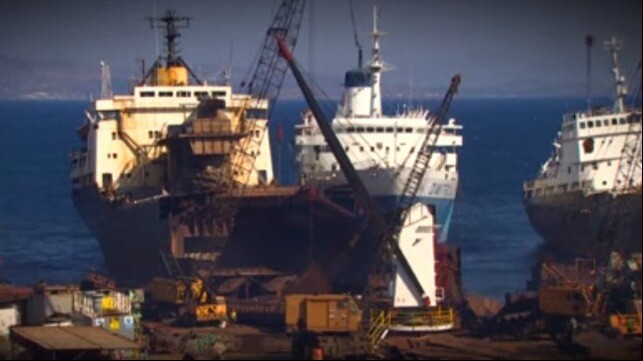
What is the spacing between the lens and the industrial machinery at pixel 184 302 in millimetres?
43781

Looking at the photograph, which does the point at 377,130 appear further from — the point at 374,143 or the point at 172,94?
the point at 172,94

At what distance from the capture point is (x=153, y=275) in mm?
51531

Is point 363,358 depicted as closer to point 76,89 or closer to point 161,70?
point 161,70

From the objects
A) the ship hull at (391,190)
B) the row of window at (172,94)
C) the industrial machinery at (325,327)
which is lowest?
the industrial machinery at (325,327)

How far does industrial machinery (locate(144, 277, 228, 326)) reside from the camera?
43781mm

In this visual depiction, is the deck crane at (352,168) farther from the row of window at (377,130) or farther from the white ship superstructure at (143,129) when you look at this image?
the white ship superstructure at (143,129)

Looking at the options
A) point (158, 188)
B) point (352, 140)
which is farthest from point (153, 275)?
point (352, 140)

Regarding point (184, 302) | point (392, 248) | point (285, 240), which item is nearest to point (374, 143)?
point (285, 240)

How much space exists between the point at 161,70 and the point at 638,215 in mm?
20719

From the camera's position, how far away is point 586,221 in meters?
53.0

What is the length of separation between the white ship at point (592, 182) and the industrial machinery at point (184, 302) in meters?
9.72

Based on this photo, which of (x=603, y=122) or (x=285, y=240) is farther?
(x=603, y=122)

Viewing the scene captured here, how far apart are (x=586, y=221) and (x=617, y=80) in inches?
180

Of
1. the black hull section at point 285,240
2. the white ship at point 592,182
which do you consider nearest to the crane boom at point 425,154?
the black hull section at point 285,240
